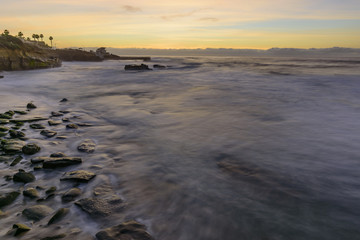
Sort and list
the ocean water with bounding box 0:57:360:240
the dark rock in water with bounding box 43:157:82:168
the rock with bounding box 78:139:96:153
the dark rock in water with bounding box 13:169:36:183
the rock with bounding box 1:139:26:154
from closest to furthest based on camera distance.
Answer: the ocean water with bounding box 0:57:360:240, the dark rock in water with bounding box 13:169:36:183, the dark rock in water with bounding box 43:157:82:168, the rock with bounding box 1:139:26:154, the rock with bounding box 78:139:96:153

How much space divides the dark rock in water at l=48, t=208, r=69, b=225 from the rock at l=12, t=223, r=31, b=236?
25 cm

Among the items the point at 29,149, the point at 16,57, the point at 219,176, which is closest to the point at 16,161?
the point at 29,149

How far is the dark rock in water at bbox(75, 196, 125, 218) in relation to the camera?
10.7 ft

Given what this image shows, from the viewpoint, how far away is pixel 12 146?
5.27 m

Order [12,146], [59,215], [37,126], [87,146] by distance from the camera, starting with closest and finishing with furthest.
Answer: [59,215]
[12,146]
[87,146]
[37,126]

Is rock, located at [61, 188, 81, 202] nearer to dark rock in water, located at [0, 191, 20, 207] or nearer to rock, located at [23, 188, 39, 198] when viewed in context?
rock, located at [23, 188, 39, 198]

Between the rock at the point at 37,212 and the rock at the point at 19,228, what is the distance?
0.21 m

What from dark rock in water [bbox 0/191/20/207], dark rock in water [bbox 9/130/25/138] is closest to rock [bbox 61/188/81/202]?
dark rock in water [bbox 0/191/20/207]

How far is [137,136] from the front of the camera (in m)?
7.05

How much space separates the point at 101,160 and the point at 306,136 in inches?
228

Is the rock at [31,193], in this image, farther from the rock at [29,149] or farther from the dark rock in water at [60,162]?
the rock at [29,149]

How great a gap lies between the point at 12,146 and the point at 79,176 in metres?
2.32

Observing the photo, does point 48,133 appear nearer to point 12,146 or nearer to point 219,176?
point 12,146

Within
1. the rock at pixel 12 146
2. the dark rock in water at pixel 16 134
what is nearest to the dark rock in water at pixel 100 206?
the rock at pixel 12 146
